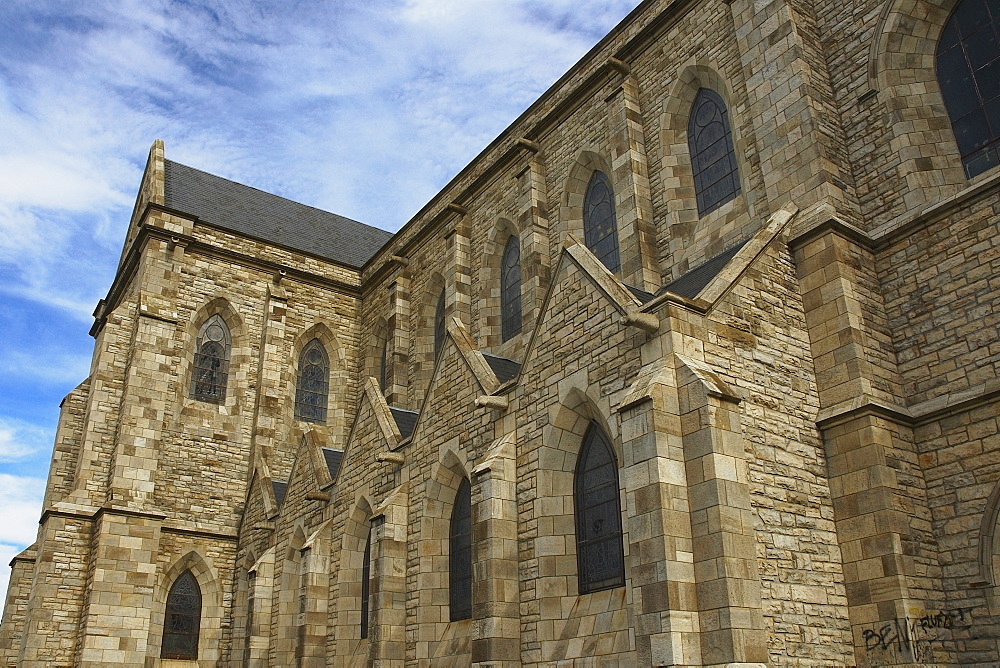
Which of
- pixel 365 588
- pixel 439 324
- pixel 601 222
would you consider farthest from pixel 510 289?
pixel 365 588

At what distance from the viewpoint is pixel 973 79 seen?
38.4 ft

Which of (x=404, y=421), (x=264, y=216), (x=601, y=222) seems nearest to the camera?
(x=404, y=421)

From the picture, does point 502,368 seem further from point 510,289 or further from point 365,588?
point 510,289

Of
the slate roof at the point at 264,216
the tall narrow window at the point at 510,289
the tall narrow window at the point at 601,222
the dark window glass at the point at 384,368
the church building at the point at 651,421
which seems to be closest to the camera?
the church building at the point at 651,421

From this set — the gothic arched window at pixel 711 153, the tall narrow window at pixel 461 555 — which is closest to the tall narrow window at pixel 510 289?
the gothic arched window at pixel 711 153

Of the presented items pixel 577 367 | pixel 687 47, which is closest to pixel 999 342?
pixel 577 367

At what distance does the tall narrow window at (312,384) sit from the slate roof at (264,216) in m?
3.18

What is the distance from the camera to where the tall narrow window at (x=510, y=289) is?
61.7ft

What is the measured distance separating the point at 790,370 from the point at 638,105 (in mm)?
7845

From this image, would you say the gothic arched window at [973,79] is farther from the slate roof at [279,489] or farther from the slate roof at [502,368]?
the slate roof at [279,489]

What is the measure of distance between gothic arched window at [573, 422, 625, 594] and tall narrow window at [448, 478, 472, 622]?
2.58m

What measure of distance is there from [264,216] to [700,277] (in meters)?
19.1

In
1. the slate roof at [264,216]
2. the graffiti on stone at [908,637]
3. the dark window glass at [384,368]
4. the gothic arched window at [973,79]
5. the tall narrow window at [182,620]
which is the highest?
the slate roof at [264,216]

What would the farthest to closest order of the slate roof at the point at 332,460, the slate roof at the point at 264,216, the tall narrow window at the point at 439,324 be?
the slate roof at the point at 264,216
the tall narrow window at the point at 439,324
the slate roof at the point at 332,460
